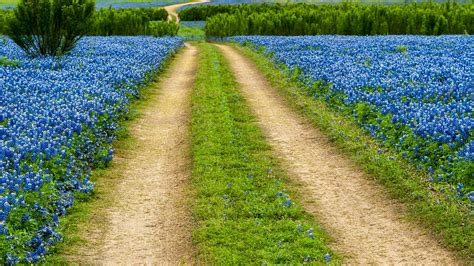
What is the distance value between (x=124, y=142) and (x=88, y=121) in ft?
4.19

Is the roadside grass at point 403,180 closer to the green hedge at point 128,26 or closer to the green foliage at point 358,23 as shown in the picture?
the green foliage at point 358,23

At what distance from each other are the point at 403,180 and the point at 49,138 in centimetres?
672

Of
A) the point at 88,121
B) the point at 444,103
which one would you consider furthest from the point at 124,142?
the point at 444,103

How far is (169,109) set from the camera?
781 inches

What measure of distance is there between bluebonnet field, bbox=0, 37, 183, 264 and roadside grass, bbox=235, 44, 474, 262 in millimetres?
5424

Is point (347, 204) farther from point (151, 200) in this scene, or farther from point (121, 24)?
point (121, 24)

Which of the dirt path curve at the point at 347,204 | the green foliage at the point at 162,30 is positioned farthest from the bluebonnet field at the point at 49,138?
the green foliage at the point at 162,30

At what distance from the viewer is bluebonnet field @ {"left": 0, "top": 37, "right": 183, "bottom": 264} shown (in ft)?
29.0

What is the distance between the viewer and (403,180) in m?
11.4

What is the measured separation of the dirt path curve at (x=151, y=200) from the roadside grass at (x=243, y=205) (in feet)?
1.03

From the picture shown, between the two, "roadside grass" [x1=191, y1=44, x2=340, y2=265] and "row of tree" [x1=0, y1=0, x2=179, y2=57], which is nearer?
"roadside grass" [x1=191, y1=44, x2=340, y2=265]

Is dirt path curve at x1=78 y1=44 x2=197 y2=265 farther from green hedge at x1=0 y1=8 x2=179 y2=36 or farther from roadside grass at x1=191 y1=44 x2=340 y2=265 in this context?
green hedge at x1=0 y1=8 x2=179 y2=36

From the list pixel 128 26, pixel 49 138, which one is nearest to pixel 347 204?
pixel 49 138

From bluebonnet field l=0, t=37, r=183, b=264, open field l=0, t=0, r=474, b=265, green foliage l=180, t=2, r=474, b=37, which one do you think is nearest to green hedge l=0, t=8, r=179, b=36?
green foliage l=180, t=2, r=474, b=37
